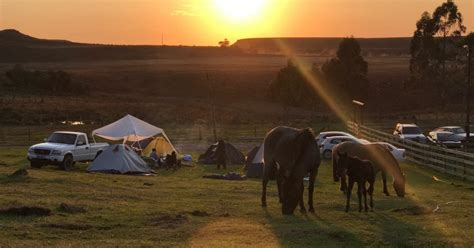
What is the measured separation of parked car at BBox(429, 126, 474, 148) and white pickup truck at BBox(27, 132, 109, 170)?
75.4 feet

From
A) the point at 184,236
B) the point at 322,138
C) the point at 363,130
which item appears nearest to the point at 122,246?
the point at 184,236

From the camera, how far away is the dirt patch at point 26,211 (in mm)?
13867

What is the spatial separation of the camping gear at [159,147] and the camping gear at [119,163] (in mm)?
7126

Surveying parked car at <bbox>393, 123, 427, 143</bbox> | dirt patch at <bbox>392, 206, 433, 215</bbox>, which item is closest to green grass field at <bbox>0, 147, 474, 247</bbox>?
dirt patch at <bbox>392, 206, 433, 215</bbox>

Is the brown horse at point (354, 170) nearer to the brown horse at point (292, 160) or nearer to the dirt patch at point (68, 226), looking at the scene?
the brown horse at point (292, 160)

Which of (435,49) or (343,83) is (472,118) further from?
(343,83)

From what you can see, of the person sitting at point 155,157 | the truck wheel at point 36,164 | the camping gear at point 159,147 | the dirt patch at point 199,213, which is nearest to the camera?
the dirt patch at point 199,213

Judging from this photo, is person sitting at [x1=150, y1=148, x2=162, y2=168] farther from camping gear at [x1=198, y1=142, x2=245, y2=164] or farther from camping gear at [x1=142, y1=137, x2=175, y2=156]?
camping gear at [x1=198, y1=142, x2=245, y2=164]

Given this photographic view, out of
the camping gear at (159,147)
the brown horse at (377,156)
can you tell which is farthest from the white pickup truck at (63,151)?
the brown horse at (377,156)

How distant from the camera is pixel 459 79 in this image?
8356 cm

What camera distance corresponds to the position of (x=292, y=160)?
52.2ft

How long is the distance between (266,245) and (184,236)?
1.62 m

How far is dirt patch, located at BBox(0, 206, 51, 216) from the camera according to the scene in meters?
13.9

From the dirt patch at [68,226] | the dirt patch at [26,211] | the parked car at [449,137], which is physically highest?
the dirt patch at [26,211]
